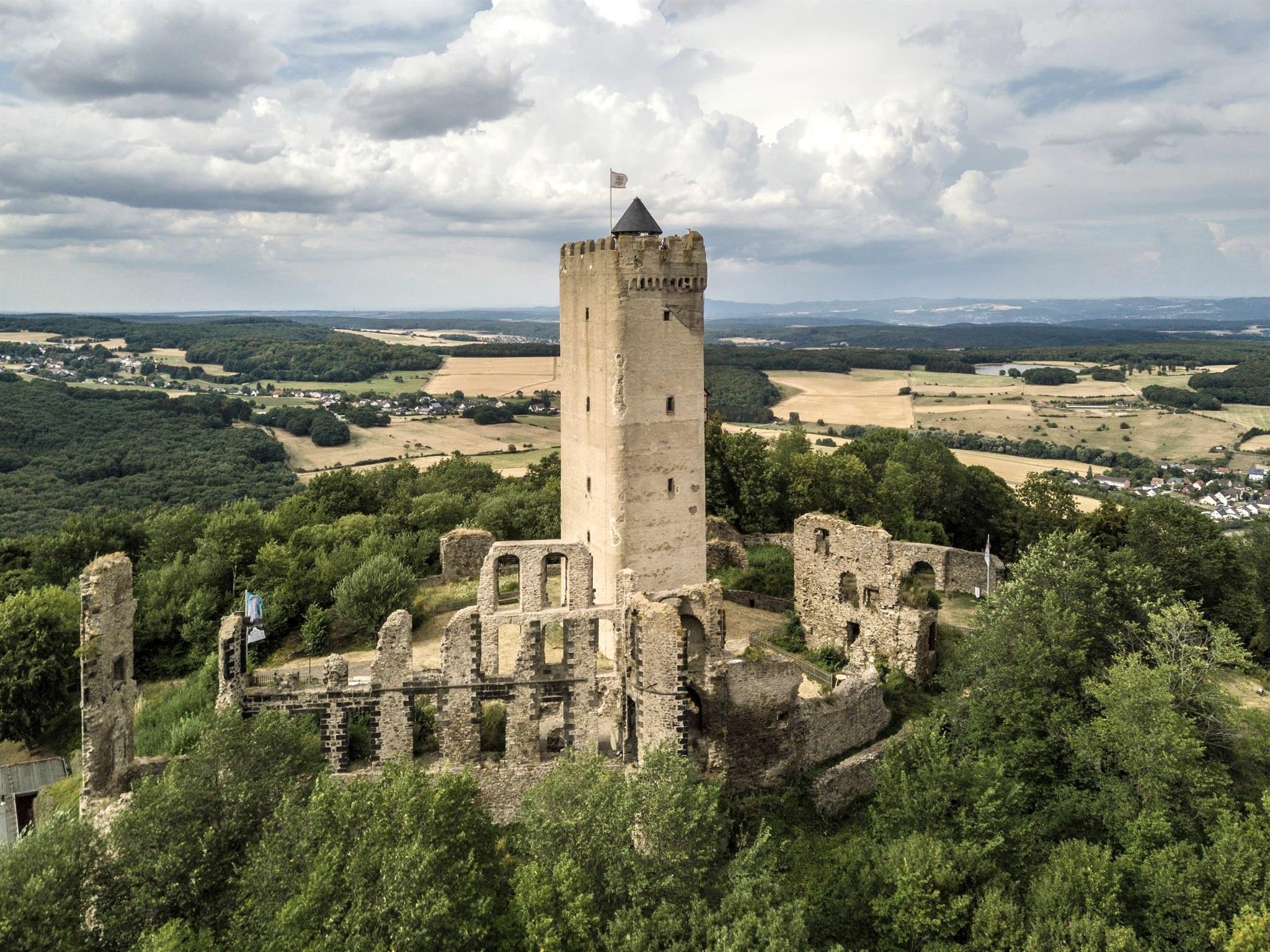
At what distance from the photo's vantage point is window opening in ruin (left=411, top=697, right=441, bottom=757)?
2014 centimetres

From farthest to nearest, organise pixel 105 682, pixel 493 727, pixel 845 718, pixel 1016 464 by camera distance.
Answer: pixel 1016 464
pixel 845 718
pixel 493 727
pixel 105 682

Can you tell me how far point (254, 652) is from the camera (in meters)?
29.4

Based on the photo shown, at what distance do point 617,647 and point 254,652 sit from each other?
1586cm

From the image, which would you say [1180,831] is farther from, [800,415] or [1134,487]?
[800,415]

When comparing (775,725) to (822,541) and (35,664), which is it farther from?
(35,664)

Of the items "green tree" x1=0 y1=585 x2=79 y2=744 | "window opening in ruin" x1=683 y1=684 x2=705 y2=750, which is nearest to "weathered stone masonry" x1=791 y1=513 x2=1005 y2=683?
"window opening in ruin" x1=683 y1=684 x2=705 y2=750

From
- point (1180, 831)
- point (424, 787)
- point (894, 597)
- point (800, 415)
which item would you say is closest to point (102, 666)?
point (424, 787)

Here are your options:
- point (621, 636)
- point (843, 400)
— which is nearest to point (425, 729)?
point (621, 636)

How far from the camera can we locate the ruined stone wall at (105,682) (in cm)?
1742

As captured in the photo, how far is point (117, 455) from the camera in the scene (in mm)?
82500

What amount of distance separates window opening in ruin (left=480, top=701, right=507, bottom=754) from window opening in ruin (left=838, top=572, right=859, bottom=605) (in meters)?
13.4

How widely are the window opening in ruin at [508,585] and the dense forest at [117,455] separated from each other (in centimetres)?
3647

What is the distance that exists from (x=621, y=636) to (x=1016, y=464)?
7076 cm

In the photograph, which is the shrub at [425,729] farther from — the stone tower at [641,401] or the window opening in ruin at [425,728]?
the stone tower at [641,401]
